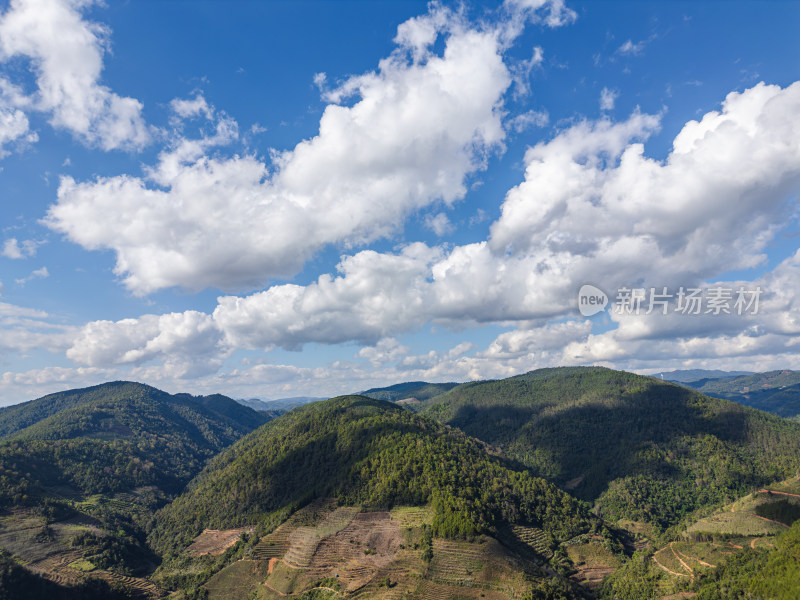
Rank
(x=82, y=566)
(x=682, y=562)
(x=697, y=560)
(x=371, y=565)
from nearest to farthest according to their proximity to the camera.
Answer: (x=371, y=565), (x=697, y=560), (x=682, y=562), (x=82, y=566)

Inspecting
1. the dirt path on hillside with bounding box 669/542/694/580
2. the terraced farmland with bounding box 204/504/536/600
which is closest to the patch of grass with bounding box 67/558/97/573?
the terraced farmland with bounding box 204/504/536/600

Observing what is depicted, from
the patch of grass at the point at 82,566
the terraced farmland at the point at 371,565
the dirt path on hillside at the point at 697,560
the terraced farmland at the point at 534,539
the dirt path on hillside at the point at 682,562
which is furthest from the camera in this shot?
the patch of grass at the point at 82,566

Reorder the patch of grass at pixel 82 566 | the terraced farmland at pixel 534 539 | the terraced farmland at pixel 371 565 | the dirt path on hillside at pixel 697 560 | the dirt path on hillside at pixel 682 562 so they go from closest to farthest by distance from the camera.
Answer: the terraced farmland at pixel 371 565
the dirt path on hillside at pixel 697 560
the dirt path on hillside at pixel 682 562
the terraced farmland at pixel 534 539
the patch of grass at pixel 82 566

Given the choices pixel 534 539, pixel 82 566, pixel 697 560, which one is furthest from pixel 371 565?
pixel 82 566

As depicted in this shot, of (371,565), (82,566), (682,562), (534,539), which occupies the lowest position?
(82,566)

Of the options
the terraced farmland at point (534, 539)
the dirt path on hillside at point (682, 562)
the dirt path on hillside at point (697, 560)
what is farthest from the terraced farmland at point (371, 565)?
the dirt path on hillside at point (697, 560)

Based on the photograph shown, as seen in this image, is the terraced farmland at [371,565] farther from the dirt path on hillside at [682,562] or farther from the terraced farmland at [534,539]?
the dirt path on hillside at [682,562]

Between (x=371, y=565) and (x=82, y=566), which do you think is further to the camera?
(x=82, y=566)

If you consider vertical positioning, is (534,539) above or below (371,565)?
below

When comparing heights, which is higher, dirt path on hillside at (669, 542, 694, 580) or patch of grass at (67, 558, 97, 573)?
dirt path on hillside at (669, 542, 694, 580)

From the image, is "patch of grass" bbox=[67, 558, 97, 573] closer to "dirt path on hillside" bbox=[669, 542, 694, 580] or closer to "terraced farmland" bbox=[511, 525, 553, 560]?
"terraced farmland" bbox=[511, 525, 553, 560]

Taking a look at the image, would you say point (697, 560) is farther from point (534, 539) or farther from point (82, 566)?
point (82, 566)

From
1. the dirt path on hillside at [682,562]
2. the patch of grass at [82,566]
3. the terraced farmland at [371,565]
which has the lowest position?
the patch of grass at [82,566]

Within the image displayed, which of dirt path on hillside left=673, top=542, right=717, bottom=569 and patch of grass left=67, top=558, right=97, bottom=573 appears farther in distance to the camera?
patch of grass left=67, top=558, right=97, bottom=573
